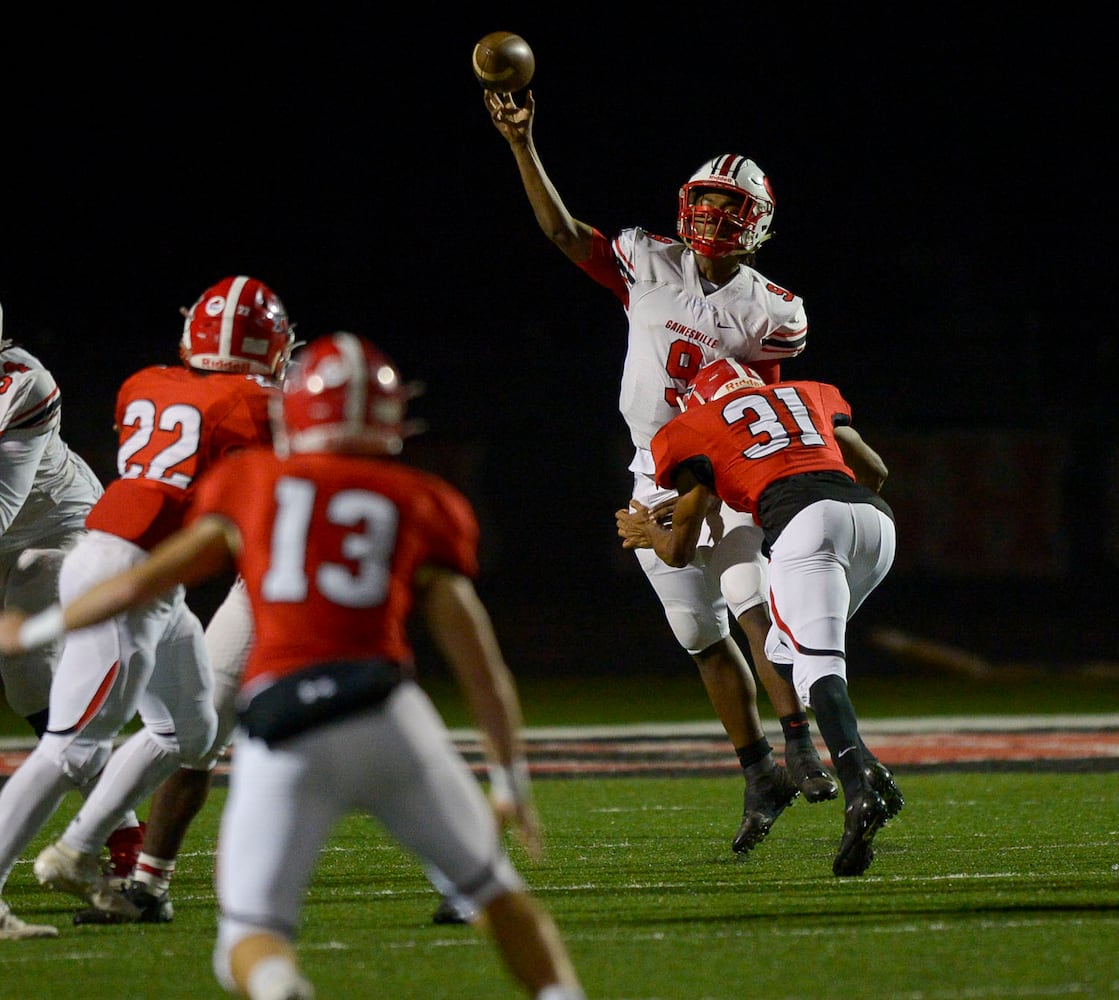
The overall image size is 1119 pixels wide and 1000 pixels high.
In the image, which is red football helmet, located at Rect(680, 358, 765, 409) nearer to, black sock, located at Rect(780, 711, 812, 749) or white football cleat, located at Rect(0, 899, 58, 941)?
black sock, located at Rect(780, 711, 812, 749)

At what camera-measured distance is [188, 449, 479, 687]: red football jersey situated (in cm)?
306

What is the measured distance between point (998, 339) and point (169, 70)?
32.1 ft

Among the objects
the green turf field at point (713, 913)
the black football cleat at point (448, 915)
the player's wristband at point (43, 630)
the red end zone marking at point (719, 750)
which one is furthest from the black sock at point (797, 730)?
the player's wristband at point (43, 630)

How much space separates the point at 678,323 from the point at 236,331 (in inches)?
84.7

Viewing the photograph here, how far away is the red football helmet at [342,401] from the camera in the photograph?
126 inches

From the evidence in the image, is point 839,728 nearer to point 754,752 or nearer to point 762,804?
point 762,804

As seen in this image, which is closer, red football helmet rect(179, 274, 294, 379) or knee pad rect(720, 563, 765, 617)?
red football helmet rect(179, 274, 294, 379)

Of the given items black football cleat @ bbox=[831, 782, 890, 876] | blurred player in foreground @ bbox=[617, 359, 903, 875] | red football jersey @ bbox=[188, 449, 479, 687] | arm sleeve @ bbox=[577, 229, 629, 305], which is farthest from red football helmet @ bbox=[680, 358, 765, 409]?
red football jersey @ bbox=[188, 449, 479, 687]

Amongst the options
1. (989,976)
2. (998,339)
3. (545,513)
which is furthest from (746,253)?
(998,339)

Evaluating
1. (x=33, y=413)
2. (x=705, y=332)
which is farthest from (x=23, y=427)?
(x=705, y=332)

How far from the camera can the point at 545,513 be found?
55.3ft

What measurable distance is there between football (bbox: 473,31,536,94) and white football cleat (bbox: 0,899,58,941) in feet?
10.7

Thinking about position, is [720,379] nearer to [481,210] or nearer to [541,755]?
[541,755]

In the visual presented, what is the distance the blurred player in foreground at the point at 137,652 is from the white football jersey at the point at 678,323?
6.94 ft
